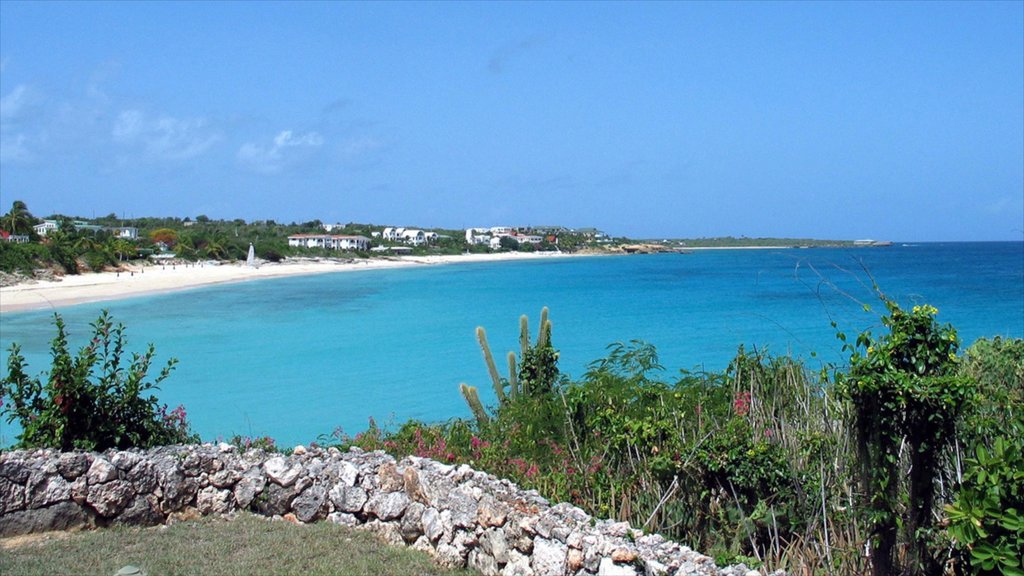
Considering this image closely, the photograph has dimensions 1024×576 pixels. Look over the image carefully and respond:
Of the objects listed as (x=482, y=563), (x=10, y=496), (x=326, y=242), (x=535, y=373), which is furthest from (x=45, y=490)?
(x=326, y=242)

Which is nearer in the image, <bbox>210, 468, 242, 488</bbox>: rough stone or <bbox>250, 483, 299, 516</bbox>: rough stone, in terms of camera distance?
<bbox>250, 483, 299, 516</bbox>: rough stone

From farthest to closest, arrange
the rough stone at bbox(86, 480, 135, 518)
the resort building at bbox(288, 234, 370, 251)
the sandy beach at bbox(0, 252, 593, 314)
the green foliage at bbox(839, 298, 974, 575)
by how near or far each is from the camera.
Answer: the resort building at bbox(288, 234, 370, 251) → the sandy beach at bbox(0, 252, 593, 314) → the rough stone at bbox(86, 480, 135, 518) → the green foliage at bbox(839, 298, 974, 575)

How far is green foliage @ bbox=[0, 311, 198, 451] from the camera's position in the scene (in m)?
7.75

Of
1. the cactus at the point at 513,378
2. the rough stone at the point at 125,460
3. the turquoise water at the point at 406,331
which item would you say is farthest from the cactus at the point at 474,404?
the rough stone at the point at 125,460

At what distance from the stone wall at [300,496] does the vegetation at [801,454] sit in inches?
33.5

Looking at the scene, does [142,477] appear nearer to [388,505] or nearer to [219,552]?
[219,552]

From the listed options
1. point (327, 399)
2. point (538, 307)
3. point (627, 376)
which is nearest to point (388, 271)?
point (538, 307)

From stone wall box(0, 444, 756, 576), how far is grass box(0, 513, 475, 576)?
0.55 ft

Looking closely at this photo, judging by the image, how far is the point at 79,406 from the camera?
790cm

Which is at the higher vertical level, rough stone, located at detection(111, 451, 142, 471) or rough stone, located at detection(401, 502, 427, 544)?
rough stone, located at detection(111, 451, 142, 471)

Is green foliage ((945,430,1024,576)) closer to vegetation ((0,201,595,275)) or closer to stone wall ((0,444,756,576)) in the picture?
stone wall ((0,444,756,576))

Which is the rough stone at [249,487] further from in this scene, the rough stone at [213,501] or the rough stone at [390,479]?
the rough stone at [390,479]

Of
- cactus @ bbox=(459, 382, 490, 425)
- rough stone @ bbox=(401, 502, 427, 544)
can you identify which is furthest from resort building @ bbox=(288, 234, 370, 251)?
rough stone @ bbox=(401, 502, 427, 544)

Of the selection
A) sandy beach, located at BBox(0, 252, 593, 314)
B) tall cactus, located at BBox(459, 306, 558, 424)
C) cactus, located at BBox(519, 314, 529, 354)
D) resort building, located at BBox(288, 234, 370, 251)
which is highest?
cactus, located at BBox(519, 314, 529, 354)
